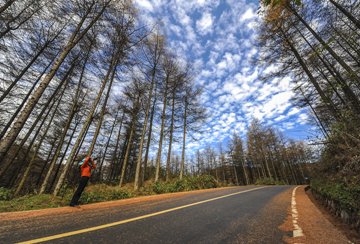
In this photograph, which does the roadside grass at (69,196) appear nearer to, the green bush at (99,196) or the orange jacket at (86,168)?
the green bush at (99,196)

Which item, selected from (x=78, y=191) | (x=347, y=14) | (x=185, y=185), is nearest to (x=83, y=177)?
(x=78, y=191)

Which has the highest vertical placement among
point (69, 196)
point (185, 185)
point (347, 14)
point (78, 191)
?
point (347, 14)

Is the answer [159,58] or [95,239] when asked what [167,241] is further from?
[159,58]

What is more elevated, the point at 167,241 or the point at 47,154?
the point at 47,154

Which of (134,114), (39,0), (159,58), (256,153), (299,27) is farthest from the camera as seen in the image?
(256,153)

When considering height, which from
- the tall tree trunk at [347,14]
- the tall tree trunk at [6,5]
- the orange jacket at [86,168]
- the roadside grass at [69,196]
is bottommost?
the roadside grass at [69,196]

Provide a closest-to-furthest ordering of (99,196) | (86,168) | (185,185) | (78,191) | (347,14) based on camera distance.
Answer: (78,191) → (86,168) → (347,14) → (99,196) → (185,185)

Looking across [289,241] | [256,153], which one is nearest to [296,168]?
[256,153]

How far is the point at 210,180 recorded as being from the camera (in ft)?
53.8

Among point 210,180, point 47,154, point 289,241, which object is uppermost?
point 47,154

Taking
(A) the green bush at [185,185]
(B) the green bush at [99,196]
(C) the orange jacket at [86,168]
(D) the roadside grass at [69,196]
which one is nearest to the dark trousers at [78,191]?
(C) the orange jacket at [86,168]

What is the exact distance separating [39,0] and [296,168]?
61.3 metres

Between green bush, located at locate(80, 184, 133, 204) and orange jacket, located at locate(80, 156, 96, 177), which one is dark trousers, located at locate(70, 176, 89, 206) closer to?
orange jacket, located at locate(80, 156, 96, 177)

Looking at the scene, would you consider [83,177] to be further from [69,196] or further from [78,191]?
[69,196]
